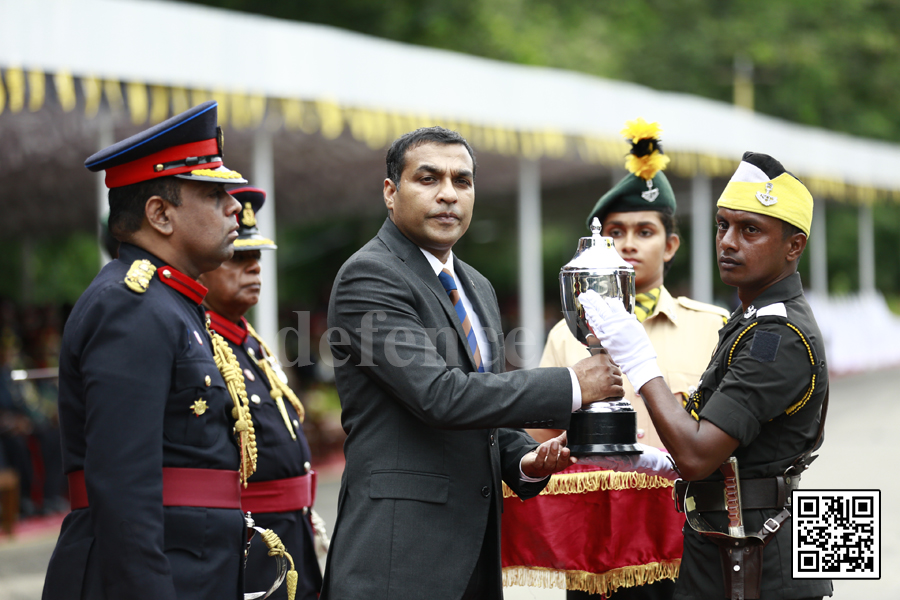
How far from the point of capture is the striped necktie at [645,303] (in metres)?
3.72

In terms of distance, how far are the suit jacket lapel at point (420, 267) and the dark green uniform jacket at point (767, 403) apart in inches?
28.8

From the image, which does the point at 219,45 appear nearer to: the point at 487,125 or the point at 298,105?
the point at 298,105

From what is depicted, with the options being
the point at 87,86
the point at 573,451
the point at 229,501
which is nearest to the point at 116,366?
the point at 229,501

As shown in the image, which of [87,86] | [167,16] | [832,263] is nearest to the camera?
[87,86]

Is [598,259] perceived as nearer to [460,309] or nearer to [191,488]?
[460,309]

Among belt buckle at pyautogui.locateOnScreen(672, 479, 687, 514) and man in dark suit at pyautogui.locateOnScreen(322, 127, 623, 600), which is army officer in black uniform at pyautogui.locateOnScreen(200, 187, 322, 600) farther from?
belt buckle at pyautogui.locateOnScreen(672, 479, 687, 514)

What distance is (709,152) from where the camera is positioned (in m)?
13.2

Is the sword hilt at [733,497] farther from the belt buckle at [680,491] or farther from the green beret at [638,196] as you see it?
the green beret at [638,196]

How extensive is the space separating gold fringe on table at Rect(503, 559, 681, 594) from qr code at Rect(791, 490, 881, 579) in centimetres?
76

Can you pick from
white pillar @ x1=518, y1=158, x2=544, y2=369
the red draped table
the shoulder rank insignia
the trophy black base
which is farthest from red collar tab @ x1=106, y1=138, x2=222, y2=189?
white pillar @ x1=518, y1=158, x2=544, y2=369

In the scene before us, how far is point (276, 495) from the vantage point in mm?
3529

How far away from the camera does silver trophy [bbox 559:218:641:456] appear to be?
103 inches

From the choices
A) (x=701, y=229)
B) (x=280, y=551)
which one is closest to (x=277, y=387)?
(x=280, y=551)

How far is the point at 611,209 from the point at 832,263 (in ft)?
111
